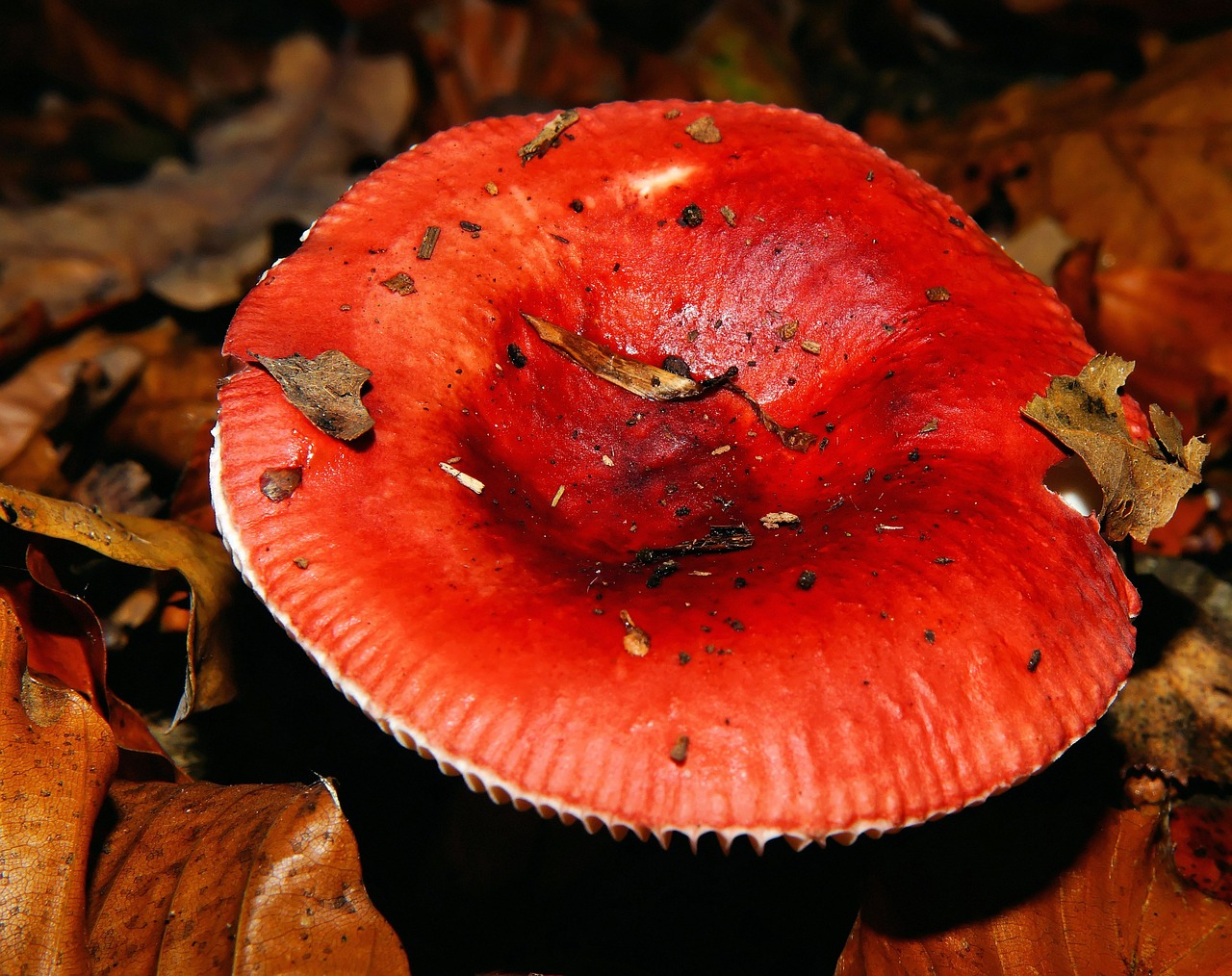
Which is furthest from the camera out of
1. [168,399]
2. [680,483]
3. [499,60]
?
[499,60]

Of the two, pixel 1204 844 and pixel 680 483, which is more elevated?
pixel 680 483

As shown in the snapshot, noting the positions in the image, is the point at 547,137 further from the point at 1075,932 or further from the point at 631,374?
the point at 1075,932

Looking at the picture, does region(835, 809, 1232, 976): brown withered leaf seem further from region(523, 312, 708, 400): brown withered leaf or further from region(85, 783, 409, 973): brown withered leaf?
region(523, 312, 708, 400): brown withered leaf

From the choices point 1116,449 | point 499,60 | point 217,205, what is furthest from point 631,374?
point 499,60

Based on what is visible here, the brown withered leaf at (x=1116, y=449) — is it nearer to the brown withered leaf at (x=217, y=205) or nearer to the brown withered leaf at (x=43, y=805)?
the brown withered leaf at (x=43, y=805)

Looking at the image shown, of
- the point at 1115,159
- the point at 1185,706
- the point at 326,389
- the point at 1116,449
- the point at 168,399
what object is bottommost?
the point at 168,399

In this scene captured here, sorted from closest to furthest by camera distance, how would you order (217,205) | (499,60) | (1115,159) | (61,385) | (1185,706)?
(1185,706) < (61,385) < (1115,159) < (217,205) < (499,60)

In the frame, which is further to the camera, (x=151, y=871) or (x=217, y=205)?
(x=217, y=205)

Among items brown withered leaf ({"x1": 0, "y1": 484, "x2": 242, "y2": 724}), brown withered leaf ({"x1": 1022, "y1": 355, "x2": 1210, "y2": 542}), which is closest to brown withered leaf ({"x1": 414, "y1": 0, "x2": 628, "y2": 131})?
brown withered leaf ({"x1": 0, "y1": 484, "x2": 242, "y2": 724})
